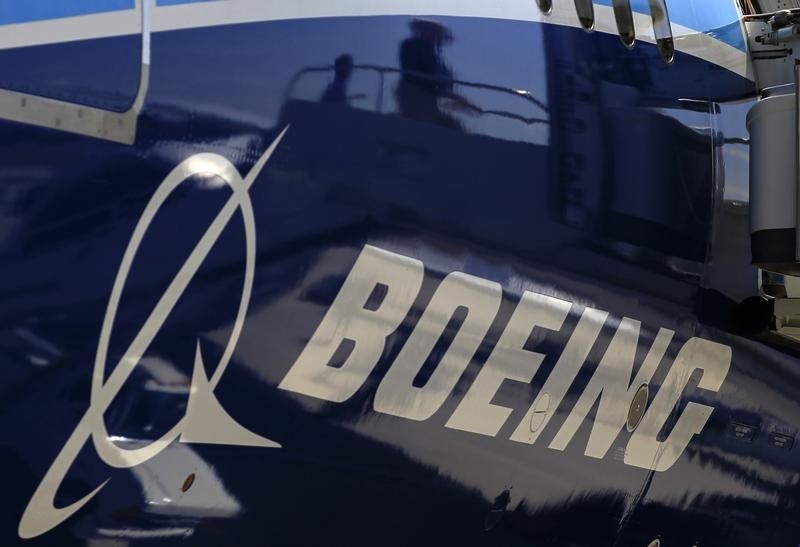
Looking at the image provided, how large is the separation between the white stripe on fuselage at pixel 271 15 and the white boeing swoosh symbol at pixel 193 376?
0.92ft

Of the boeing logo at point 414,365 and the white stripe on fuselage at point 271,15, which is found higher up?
the white stripe on fuselage at point 271,15

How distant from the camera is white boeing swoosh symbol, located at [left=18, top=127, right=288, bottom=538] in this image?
2299 millimetres

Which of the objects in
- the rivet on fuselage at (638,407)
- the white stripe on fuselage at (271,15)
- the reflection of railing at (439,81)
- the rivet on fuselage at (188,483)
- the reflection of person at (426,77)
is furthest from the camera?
the rivet on fuselage at (638,407)

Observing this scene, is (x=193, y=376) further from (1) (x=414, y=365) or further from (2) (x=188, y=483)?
(1) (x=414, y=365)

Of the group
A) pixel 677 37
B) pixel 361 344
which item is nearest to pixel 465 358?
pixel 361 344

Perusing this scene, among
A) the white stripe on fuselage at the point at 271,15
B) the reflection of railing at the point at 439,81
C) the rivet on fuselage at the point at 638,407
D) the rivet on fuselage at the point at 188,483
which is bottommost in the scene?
the rivet on fuselage at the point at 638,407

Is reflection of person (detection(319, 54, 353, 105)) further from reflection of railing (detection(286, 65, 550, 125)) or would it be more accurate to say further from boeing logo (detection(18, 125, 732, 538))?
boeing logo (detection(18, 125, 732, 538))

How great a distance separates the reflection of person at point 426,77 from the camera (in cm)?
286

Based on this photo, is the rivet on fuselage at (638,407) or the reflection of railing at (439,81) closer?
the reflection of railing at (439,81)

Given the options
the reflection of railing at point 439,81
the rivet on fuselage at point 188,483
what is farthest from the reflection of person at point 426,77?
the rivet on fuselage at point 188,483

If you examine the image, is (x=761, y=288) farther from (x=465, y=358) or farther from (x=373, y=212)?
(x=373, y=212)

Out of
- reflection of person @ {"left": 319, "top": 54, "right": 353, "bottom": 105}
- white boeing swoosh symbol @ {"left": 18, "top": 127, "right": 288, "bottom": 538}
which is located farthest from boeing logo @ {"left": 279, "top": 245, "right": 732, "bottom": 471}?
reflection of person @ {"left": 319, "top": 54, "right": 353, "bottom": 105}

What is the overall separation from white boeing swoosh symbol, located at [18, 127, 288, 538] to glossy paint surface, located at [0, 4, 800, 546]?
0.06 feet

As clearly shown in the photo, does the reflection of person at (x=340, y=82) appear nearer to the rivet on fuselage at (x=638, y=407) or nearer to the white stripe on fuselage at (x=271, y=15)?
the white stripe on fuselage at (x=271, y=15)
